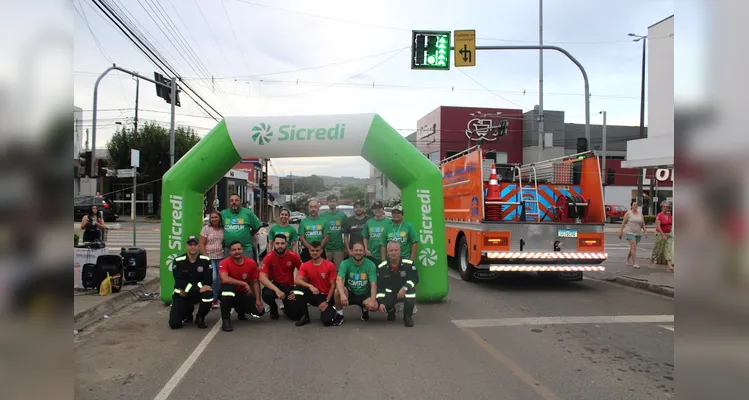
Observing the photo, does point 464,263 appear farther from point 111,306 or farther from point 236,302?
point 111,306

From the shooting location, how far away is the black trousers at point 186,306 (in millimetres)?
6906

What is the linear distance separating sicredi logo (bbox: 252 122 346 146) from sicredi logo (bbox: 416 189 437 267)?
174 centimetres

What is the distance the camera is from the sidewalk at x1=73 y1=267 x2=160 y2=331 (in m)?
7.18

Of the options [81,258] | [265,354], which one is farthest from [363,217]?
[81,258]

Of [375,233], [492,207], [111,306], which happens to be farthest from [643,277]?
[111,306]

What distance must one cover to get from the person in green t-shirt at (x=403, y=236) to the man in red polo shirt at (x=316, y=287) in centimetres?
133

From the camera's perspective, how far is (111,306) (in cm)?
815

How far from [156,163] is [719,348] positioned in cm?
3578

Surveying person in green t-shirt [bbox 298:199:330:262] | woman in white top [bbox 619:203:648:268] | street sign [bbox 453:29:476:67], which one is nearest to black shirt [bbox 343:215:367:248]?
person in green t-shirt [bbox 298:199:330:262]

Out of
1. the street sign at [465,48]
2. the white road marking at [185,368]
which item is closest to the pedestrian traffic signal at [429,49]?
the street sign at [465,48]

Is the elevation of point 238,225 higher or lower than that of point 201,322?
higher

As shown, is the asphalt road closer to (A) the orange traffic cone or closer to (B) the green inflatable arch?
(B) the green inflatable arch

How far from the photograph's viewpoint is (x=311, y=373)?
195 inches

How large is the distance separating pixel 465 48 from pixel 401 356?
8912 mm
